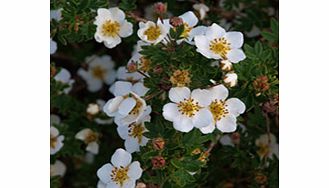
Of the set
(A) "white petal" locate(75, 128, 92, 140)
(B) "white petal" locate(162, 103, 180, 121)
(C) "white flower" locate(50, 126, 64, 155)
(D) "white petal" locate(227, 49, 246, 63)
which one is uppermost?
(D) "white petal" locate(227, 49, 246, 63)

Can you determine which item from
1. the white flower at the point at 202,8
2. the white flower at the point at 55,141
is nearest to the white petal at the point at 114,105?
the white flower at the point at 55,141

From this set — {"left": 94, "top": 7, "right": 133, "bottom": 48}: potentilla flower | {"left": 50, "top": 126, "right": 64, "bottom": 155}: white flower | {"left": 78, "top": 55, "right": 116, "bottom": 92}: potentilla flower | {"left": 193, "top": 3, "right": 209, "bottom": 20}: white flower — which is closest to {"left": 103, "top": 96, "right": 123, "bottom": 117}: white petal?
{"left": 94, "top": 7, "right": 133, "bottom": 48}: potentilla flower

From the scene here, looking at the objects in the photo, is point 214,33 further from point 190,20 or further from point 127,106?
point 127,106

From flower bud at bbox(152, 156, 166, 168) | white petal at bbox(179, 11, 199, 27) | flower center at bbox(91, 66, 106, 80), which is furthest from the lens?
flower center at bbox(91, 66, 106, 80)

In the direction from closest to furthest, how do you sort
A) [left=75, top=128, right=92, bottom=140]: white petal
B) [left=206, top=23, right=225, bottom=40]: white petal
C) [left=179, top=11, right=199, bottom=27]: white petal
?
[left=206, top=23, right=225, bottom=40]: white petal < [left=179, top=11, right=199, bottom=27]: white petal < [left=75, top=128, right=92, bottom=140]: white petal

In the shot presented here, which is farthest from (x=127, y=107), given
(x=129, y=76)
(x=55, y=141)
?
(x=55, y=141)

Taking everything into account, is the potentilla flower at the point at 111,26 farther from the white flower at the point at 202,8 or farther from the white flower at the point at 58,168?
the white flower at the point at 58,168

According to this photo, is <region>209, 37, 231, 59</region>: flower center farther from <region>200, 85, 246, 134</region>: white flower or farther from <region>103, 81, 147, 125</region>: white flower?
<region>103, 81, 147, 125</region>: white flower

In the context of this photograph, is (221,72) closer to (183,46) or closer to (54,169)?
(183,46)
